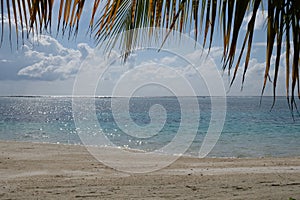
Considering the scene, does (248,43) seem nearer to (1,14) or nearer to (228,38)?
(228,38)

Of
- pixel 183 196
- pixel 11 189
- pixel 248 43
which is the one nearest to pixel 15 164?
pixel 11 189

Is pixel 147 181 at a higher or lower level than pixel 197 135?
higher

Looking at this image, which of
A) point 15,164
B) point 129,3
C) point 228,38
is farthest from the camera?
point 15,164

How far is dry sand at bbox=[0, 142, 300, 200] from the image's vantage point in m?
6.18

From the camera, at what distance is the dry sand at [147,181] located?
20.3 feet

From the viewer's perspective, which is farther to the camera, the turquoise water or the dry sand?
the turquoise water

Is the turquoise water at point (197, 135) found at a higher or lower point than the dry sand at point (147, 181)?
lower

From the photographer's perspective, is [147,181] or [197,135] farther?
[197,135]

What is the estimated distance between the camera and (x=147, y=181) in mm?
7270

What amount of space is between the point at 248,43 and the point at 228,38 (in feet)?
0.33

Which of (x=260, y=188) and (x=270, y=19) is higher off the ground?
(x=270, y=19)

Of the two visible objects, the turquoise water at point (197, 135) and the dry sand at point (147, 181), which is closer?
the dry sand at point (147, 181)

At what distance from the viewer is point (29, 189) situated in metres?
6.50

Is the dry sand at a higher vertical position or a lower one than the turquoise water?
higher
